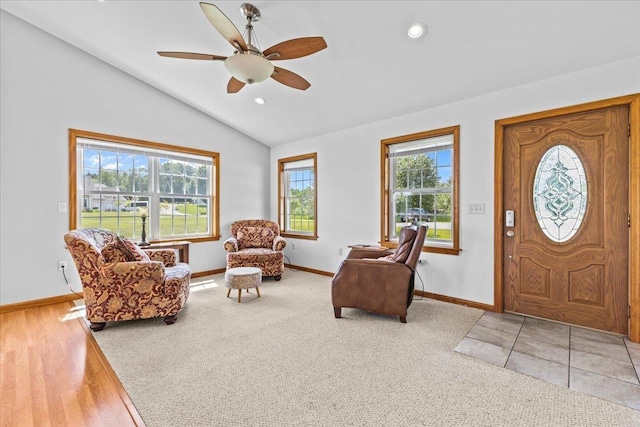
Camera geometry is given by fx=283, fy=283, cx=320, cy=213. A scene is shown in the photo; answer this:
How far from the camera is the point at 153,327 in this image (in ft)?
Answer: 9.24

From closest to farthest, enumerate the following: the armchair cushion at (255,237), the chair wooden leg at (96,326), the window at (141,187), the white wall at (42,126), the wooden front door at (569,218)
A: the wooden front door at (569,218) < the chair wooden leg at (96,326) < the white wall at (42,126) < the window at (141,187) < the armchair cushion at (255,237)

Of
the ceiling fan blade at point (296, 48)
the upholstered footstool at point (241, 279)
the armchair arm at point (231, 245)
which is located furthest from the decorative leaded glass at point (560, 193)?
the armchair arm at point (231, 245)

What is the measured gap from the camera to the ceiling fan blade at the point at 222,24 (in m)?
1.85

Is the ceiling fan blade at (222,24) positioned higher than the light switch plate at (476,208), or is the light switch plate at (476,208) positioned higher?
the ceiling fan blade at (222,24)

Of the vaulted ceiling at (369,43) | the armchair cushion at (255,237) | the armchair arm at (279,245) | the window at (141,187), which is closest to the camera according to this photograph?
the vaulted ceiling at (369,43)

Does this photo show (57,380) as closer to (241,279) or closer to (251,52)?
(241,279)

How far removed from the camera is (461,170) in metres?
3.48

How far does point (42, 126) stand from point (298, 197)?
12.4 ft

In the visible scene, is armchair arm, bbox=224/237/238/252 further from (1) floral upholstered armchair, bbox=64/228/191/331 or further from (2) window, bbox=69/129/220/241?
(1) floral upholstered armchair, bbox=64/228/191/331

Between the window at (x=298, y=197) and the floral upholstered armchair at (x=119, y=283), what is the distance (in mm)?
2818

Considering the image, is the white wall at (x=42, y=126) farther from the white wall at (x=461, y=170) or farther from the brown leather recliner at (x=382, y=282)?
the brown leather recliner at (x=382, y=282)

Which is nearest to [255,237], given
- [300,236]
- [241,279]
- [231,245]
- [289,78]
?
[231,245]

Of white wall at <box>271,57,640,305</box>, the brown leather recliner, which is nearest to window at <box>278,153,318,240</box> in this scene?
white wall at <box>271,57,640,305</box>

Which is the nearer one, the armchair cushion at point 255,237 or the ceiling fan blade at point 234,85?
the ceiling fan blade at point 234,85
